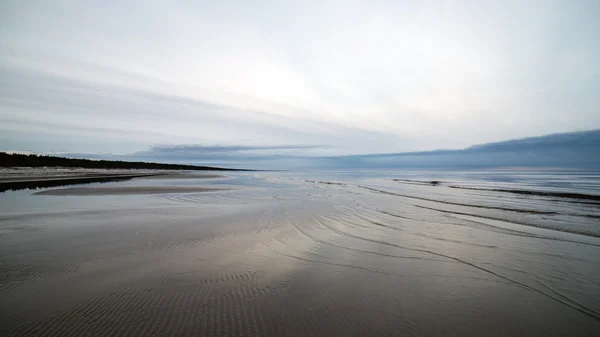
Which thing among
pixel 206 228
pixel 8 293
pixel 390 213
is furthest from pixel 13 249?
pixel 390 213

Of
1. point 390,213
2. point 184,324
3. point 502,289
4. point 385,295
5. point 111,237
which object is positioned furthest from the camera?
point 390,213

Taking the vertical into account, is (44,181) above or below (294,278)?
above

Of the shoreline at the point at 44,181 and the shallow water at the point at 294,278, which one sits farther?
the shoreline at the point at 44,181

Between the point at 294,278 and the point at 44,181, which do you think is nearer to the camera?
the point at 294,278

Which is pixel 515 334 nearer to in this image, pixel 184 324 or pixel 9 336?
pixel 184 324

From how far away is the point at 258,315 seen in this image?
→ 3537mm

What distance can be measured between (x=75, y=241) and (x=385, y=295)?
7.52 metres

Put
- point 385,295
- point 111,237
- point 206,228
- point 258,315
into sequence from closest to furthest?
point 258,315 → point 385,295 → point 111,237 → point 206,228

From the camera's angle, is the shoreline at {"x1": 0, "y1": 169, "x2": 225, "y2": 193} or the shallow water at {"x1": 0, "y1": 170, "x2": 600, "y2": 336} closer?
the shallow water at {"x1": 0, "y1": 170, "x2": 600, "y2": 336}

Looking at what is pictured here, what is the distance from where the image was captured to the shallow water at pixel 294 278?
133 inches

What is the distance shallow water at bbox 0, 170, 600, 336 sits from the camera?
3369 millimetres

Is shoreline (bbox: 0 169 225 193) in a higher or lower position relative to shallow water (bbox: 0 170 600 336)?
higher

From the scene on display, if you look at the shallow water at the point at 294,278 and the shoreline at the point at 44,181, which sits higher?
the shoreline at the point at 44,181

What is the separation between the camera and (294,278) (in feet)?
15.8
